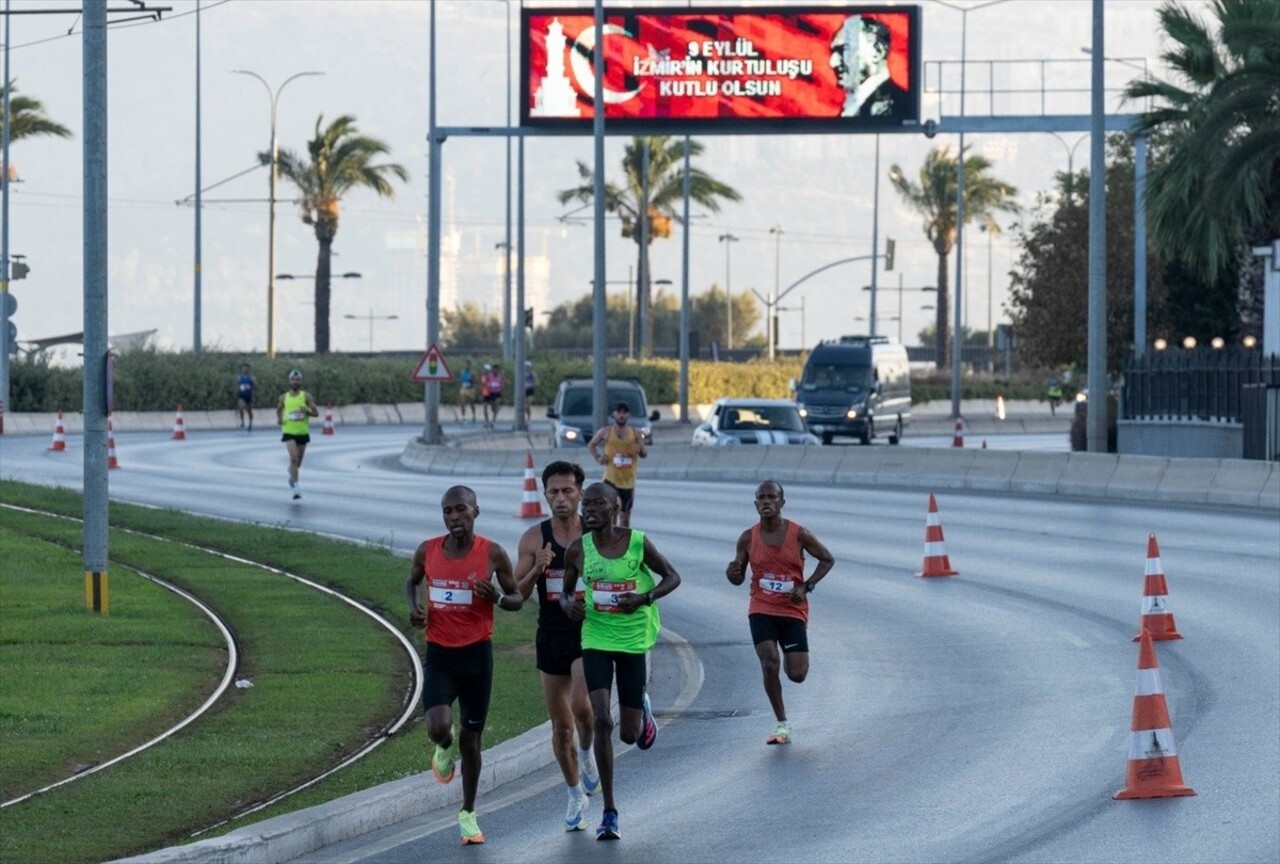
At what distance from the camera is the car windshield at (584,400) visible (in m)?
43.3

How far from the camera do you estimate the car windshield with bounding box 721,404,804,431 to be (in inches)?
1635

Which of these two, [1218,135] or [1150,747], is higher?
[1218,135]

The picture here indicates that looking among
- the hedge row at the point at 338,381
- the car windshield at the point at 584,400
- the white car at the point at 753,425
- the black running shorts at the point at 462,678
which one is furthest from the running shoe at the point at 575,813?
the hedge row at the point at 338,381

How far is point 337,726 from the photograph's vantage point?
40.9 feet

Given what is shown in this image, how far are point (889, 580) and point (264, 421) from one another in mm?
46952

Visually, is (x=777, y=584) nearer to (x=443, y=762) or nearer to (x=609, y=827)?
(x=609, y=827)

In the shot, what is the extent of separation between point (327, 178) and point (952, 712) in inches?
2790

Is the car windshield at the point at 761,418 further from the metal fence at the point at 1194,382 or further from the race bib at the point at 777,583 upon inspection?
the race bib at the point at 777,583

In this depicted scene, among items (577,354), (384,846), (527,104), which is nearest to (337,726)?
(384,846)

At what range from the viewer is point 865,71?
4456cm

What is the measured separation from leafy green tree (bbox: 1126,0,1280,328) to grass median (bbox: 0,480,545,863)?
69.9 ft

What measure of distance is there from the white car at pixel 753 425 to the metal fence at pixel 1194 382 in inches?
245

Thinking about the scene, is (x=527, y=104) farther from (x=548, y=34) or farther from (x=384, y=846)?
(x=384, y=846)

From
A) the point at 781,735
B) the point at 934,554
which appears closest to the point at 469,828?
the point at 781,735
